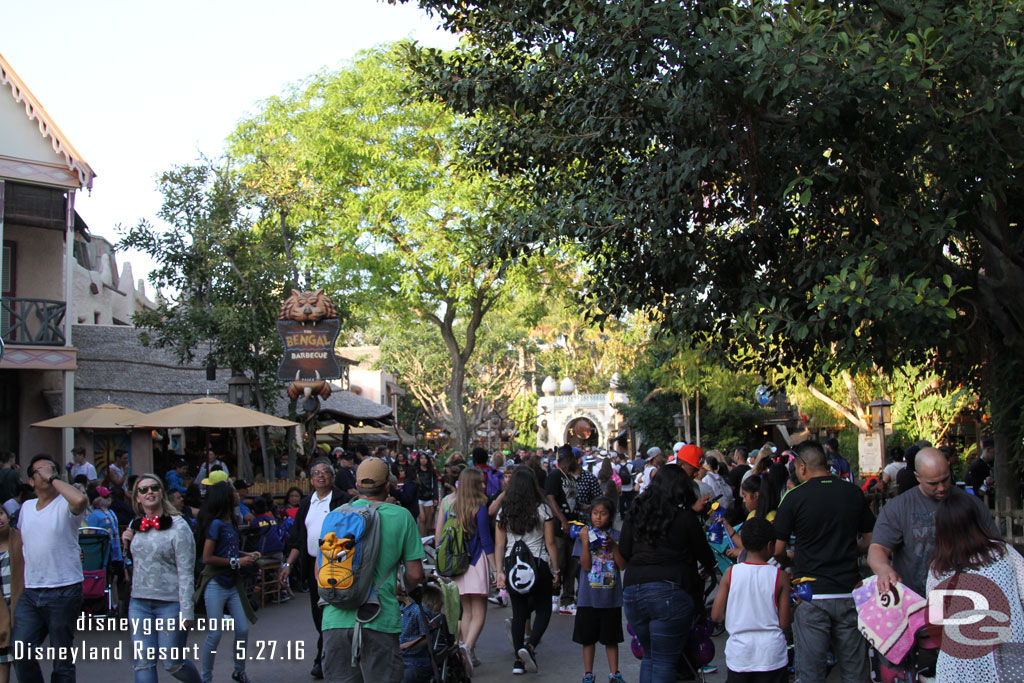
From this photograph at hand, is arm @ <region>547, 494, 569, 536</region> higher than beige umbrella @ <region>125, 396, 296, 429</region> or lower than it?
lower

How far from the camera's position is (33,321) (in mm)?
18000

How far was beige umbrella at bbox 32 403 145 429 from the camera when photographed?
53.3 ft

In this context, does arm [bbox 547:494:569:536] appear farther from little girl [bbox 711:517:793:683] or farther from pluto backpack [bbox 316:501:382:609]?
pluto backpack [bbox 316:501:382:609]

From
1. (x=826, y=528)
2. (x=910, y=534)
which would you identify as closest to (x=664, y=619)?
(x=826, y=528)

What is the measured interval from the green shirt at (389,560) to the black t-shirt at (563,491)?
5.16 m

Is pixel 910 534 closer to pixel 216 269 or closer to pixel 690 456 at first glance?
pixel 690 456

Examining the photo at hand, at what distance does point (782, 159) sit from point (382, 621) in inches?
245

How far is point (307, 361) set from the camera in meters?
15.2

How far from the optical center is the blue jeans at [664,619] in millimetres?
5695

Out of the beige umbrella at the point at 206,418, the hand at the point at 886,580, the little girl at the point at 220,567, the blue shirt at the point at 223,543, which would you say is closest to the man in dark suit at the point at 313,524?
the little girl at the point at 220,567

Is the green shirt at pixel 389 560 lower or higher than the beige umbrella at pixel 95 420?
lower

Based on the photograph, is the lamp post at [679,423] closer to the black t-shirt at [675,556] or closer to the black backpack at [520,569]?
the black backpack at [520,569]

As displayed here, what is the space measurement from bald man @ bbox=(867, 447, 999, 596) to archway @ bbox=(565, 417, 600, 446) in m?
47.0

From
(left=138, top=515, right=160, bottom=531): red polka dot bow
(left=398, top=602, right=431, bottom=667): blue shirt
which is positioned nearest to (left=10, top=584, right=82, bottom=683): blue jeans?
(left=138, top=515, right=160, bottom=531): red polka dot bow
